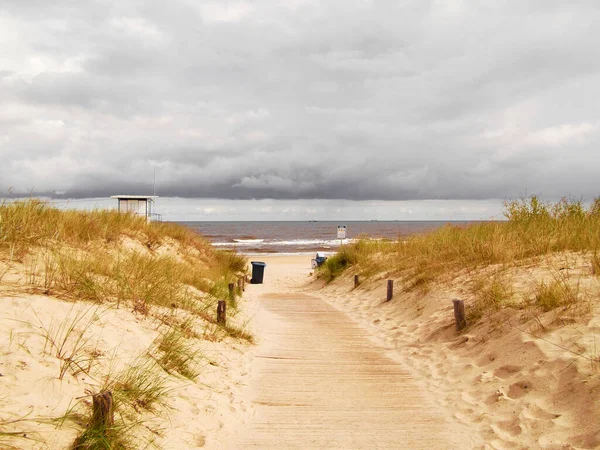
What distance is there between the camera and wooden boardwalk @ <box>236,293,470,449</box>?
15.8 feet

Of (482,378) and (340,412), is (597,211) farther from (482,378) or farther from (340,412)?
(340,412)

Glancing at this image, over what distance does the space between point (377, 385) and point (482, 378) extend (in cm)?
151

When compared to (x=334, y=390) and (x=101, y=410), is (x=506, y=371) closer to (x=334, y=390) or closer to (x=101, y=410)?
(x=334, y=390)

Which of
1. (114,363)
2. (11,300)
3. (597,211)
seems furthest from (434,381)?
(597,211)

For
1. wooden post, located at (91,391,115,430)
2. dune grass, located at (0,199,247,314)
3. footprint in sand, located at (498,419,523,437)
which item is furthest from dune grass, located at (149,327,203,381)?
footprint in sand, located at (498,419,523,437)

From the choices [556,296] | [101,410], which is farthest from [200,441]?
[556,296]

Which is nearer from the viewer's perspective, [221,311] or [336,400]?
[336,400]

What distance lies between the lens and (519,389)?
Answer: 547 cm

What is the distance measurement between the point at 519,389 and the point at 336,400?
2.36 meters

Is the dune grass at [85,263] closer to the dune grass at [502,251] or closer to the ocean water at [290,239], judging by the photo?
the dune grass at [502,251]

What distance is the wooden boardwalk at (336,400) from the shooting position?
4.81 m

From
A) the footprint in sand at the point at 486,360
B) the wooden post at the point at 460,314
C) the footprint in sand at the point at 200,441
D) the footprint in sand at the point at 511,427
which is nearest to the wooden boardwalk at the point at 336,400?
the footprint in sand at the point at 200,441

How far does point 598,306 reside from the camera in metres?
6.23

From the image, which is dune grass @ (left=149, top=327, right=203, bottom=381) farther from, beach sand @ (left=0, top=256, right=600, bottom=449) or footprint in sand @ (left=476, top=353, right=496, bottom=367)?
footprint in sand @ (left=476, top=353, right=496, bottom=367)
